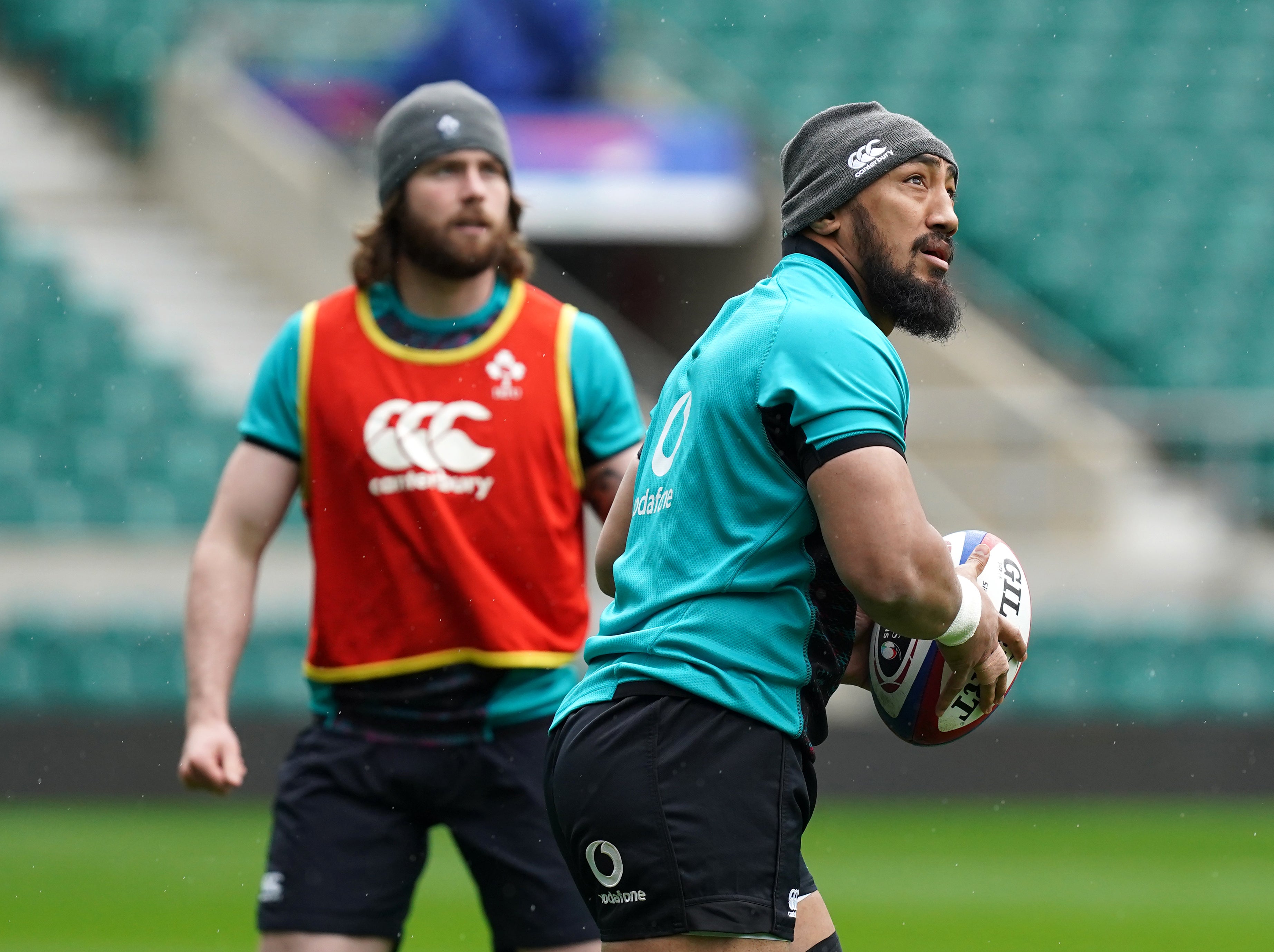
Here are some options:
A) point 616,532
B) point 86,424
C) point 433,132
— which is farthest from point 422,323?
point 86,424

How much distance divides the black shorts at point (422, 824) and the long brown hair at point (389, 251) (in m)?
1.09

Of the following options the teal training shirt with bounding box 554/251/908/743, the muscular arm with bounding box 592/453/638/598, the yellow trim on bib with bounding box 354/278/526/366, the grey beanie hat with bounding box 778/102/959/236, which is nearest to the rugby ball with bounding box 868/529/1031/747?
the teal training shirt with bounding box 554/251/908/743

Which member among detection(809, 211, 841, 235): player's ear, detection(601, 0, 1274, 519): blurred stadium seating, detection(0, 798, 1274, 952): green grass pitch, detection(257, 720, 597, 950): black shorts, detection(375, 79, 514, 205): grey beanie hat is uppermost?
detection(601, 0, 1274, 519): blurred stadium seating

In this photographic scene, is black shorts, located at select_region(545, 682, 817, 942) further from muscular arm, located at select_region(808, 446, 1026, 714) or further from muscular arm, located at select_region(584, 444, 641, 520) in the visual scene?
muscular arm, located at select_region(584, 444, 641, 520)

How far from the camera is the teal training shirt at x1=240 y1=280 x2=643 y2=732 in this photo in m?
4.37

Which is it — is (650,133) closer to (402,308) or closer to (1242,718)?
(1242,718)

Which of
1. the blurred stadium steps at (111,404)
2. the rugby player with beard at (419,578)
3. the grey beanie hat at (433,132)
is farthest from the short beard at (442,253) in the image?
the blurred stadium steps at (111,404)

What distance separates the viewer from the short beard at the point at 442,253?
4.57m

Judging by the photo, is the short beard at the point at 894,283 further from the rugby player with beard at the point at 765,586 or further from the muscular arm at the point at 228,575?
the muscular arm at the point at 228,575

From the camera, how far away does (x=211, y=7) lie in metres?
15.6

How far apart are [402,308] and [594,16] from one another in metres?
10.3

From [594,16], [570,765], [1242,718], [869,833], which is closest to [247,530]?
[570,765]

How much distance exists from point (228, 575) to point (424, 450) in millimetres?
525

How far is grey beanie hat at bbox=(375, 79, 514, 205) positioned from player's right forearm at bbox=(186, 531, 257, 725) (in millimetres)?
975
